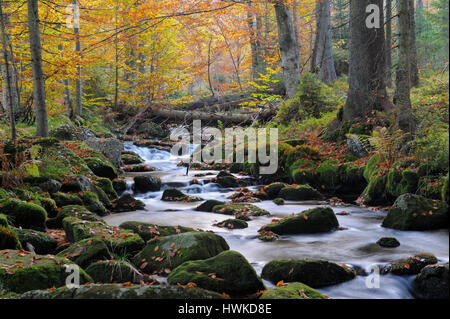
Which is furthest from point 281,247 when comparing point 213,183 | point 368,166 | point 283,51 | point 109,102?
point 109,102

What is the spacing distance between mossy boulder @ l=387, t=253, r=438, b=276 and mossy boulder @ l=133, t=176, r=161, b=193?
7.69 m

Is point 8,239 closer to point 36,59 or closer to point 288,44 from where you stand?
point 36,59

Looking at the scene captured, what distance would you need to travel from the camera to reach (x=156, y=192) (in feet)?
35.4

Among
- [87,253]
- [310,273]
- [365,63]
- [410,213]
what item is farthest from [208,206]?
[365,63]

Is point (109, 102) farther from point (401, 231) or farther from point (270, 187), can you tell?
point (401, 231)

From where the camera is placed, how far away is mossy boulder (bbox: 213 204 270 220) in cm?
769

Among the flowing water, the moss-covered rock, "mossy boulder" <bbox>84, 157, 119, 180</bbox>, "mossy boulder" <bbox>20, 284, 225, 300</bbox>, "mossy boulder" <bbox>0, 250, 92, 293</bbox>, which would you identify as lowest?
the flowing water

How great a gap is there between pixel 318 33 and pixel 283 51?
3853mm

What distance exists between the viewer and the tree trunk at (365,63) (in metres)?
9.80

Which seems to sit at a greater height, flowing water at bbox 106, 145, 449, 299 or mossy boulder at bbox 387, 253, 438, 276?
mossy boulder at bbox 387, 253, 438, 276

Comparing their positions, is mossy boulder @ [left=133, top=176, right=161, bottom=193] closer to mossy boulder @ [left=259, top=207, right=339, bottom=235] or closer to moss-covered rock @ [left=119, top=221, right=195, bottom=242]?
moss-covered rock @ [left=119, top=221, right=195, bottom=242]

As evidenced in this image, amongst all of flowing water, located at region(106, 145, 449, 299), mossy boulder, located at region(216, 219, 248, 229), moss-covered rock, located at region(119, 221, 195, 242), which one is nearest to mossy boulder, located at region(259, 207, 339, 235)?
flowing water, located at region(106, 145, 449, 299)

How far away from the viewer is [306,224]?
6352mm

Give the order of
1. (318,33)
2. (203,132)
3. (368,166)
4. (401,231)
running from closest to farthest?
(401,231)
(368,166)
(318,33)
(203,132)
